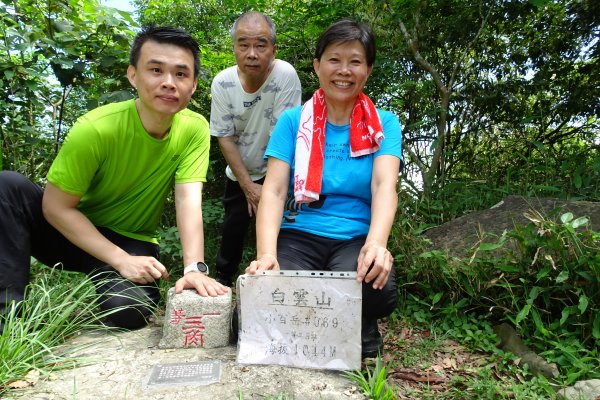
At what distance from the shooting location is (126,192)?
2.55 metres

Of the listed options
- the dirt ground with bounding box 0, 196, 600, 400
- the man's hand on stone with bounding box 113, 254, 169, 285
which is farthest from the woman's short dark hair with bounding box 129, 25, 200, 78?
the dirt ground with bounding box 0, 196, 600, 400

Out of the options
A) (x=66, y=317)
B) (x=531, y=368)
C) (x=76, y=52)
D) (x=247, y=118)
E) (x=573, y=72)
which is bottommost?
(x=531, y=368)

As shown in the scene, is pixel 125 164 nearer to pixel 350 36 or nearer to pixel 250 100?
pixel 250 100

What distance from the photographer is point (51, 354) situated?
200 cm

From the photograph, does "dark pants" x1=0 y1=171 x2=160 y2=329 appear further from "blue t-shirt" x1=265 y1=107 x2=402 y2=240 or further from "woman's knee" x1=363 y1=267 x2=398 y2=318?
"woman's knee" x1=363 y1=267 x2=398 y2=318

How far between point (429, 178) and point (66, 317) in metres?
3.26

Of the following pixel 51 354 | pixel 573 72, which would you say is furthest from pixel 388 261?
pixel 573 72

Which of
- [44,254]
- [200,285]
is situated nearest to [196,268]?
[200,285]

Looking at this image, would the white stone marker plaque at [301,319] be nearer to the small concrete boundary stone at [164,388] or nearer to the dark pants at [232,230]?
the small concrete boundary stone at [164,388]

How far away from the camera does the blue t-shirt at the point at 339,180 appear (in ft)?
7.68

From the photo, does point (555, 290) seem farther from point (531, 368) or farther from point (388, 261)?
point (388, 261)

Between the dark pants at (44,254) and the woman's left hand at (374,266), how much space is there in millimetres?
1192

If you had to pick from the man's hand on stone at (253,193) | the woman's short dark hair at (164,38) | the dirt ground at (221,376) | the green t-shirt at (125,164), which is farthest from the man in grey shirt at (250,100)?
the dirt ground at (221,376)

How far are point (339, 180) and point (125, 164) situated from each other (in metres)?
1.11
